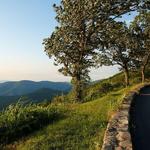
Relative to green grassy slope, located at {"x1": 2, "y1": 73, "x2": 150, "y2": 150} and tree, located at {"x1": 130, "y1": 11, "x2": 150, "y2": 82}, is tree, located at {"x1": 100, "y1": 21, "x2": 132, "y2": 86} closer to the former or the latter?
tree, located at {"x1": 130, "y1": 11, "x2": 150, "y2": 82}

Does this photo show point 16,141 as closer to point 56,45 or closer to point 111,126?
point 111,126

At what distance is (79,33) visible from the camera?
38.5 meters

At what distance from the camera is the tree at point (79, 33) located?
121 ft

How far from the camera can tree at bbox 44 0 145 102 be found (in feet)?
121

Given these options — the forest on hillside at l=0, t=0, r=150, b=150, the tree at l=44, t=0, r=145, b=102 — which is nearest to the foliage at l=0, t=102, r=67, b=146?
the forest on hillside at l=0, t=0, r=150, b=150

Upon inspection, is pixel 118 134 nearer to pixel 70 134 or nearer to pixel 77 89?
pixel 70 134

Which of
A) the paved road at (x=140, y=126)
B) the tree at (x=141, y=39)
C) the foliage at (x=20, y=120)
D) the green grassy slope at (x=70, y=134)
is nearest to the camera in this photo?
the paved road at (x=140, y=126)

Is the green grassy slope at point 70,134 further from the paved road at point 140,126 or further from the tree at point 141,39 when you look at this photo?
the tree at point 141,39

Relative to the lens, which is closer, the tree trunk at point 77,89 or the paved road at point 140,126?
the paved road at point 140,126

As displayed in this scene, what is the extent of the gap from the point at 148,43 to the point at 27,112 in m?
51.7

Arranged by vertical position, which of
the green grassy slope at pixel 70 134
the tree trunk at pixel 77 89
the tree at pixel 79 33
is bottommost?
the green grassy slope at pixel 70 134

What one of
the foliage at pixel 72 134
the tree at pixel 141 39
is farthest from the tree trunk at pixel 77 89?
the tree at pixel 141 39

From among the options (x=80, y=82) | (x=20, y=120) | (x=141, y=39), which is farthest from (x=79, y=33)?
(x=141, y=39)

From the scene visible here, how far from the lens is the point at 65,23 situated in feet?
129
